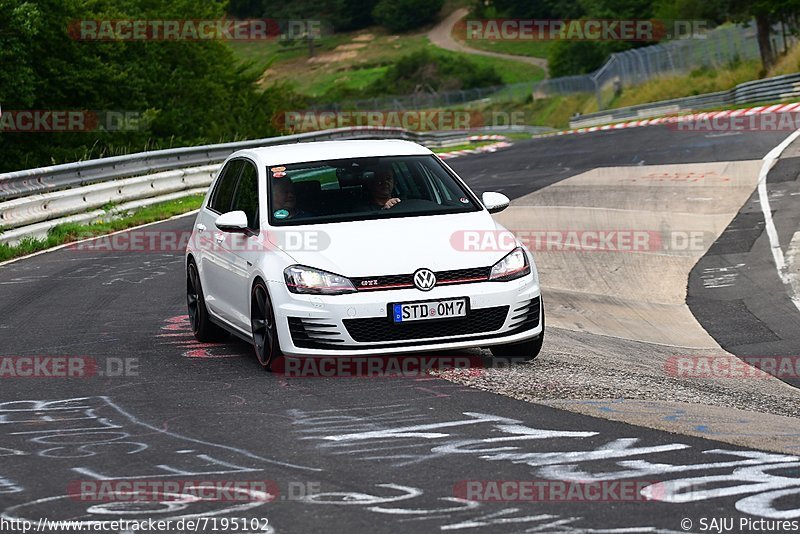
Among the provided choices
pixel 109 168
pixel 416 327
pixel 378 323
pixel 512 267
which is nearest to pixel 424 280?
pixel 416 327

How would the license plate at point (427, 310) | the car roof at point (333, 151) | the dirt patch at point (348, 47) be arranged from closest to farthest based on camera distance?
the license plate at point (427, 310) < the car roof at point (333, 151) < the dirt patch at point (348, 47)

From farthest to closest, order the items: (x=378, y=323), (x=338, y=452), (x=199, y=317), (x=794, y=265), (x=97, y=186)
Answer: (x=97, y=186), (x=794, y=265), (x=199, y=317), (x=378, y=323), (x=338, y=452)

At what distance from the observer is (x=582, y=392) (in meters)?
8.31

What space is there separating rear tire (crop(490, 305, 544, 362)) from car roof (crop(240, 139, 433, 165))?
1799 mm

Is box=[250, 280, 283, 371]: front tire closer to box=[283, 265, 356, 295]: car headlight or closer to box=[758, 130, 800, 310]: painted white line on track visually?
box=[283, 265, 356, 295]: car headlight

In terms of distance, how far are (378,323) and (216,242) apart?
2.29m

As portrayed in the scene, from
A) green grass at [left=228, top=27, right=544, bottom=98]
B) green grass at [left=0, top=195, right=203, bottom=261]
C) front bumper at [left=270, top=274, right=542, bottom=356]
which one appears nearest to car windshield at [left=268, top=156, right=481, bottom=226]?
front bumper at [left=270, top=274, right=542, bottom=356]

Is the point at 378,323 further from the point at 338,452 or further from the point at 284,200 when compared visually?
the point at 338,452

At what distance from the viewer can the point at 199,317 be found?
1098 centimetres

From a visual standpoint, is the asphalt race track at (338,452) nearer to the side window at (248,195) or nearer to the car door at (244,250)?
the car door at (244,250)

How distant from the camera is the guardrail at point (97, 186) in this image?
62.5 feet

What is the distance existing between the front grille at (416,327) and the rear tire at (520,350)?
49 cm

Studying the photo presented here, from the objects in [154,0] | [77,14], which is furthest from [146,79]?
→ [154,0]

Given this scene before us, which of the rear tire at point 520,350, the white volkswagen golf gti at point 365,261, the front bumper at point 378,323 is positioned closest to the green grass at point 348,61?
the white volkswagen golf gti at point 365,261
